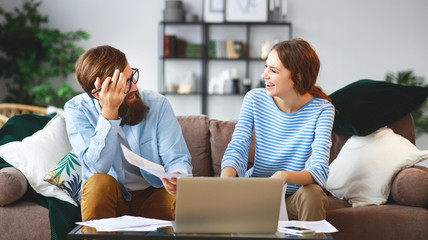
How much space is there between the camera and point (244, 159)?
75.9 inches

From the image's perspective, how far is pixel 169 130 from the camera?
1892 mm

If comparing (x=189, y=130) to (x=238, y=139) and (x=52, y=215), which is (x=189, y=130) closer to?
(x=238, y=139)

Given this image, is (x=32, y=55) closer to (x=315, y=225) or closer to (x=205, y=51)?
(x=205, y=51)

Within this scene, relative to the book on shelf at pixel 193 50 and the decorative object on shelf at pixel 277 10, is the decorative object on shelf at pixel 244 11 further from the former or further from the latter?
the book on shelf at pixel 193 50

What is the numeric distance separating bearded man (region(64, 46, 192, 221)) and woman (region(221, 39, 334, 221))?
0.26 metres

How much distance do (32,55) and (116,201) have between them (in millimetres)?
3917

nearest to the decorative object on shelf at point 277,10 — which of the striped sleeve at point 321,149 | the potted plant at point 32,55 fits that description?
the potted plant at point 32,55

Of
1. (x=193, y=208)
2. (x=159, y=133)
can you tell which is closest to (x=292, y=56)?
(x=159, y=133)

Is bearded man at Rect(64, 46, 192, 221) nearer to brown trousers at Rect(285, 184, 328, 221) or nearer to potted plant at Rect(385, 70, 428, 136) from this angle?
brown trousers at Rect(285, 184, 328, 221)

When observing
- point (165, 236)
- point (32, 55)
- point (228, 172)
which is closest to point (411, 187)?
point (228, 172)

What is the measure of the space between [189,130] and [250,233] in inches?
52.3

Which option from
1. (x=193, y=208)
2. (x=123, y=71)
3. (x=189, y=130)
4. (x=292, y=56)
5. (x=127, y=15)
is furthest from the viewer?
(x=127, y=15)

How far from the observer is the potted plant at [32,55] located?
506 cm

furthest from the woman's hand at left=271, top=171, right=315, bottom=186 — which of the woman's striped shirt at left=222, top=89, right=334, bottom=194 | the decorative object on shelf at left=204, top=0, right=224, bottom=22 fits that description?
the decorative object on shelf at left=204, top=0, right=224, bottom=22
